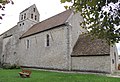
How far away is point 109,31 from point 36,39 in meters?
24.6

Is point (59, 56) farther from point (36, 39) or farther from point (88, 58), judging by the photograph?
point (36, 39)

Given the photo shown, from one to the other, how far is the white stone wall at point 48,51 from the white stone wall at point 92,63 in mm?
1660

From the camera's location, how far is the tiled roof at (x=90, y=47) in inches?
721

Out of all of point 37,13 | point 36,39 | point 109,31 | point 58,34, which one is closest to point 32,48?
point 36,39

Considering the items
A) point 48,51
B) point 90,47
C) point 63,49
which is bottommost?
point 48,51

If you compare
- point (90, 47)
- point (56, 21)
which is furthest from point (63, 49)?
point (56, 21)

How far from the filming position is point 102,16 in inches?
130

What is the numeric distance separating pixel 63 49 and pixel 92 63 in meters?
4.73

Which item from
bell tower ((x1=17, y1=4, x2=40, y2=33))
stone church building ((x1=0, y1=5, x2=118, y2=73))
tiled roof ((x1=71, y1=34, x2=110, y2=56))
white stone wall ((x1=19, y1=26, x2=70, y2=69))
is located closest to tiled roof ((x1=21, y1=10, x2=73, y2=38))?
stone church building ((x1=0, y1=5, x2=118, y2=73))

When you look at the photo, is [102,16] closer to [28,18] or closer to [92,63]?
[92,63]

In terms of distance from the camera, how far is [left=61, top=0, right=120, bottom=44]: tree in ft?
10.2

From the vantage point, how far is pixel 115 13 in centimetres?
313

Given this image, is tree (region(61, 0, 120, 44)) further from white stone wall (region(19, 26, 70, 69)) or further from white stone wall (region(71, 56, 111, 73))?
white stone wall (region(19, 26, 70, 69))

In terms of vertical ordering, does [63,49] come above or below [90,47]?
below
